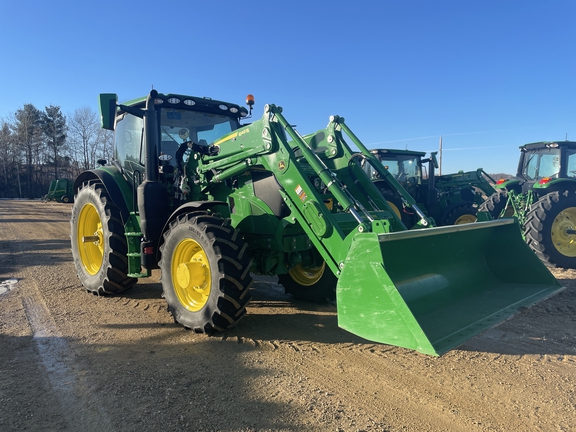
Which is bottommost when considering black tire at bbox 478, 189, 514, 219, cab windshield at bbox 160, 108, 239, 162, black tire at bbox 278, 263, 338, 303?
black tire at bbox 278, 263, 338, 303

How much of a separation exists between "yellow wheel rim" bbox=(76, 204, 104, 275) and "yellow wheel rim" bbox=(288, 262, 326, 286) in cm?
298

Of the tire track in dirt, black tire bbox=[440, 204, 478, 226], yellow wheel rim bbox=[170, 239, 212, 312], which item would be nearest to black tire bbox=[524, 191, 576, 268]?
black tire bbox=[440, 204, 478, 226]

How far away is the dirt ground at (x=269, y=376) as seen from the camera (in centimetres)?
256

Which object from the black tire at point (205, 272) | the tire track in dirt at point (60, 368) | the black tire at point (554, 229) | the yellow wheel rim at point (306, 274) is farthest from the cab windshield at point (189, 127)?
the black tire at point (554, 229)

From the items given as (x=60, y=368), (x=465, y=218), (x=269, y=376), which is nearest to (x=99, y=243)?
(x=60, y=368)

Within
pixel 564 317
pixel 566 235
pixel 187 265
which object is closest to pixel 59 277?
pixel 187 265

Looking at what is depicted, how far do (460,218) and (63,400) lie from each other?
9.88 meters

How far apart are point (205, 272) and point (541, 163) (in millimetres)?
9513

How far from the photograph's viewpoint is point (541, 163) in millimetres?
9906

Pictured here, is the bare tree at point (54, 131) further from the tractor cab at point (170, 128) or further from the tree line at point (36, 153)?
the tractor cab at point (170, 128)

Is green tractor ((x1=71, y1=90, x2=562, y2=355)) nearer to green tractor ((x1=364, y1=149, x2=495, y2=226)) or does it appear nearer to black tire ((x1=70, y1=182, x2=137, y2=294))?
black tire ((x1=70, y1=182, x2=137, y2=294))

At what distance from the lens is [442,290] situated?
379cm

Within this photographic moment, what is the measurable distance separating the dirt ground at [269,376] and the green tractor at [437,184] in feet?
18.9

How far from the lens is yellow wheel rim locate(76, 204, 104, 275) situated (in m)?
6.00
